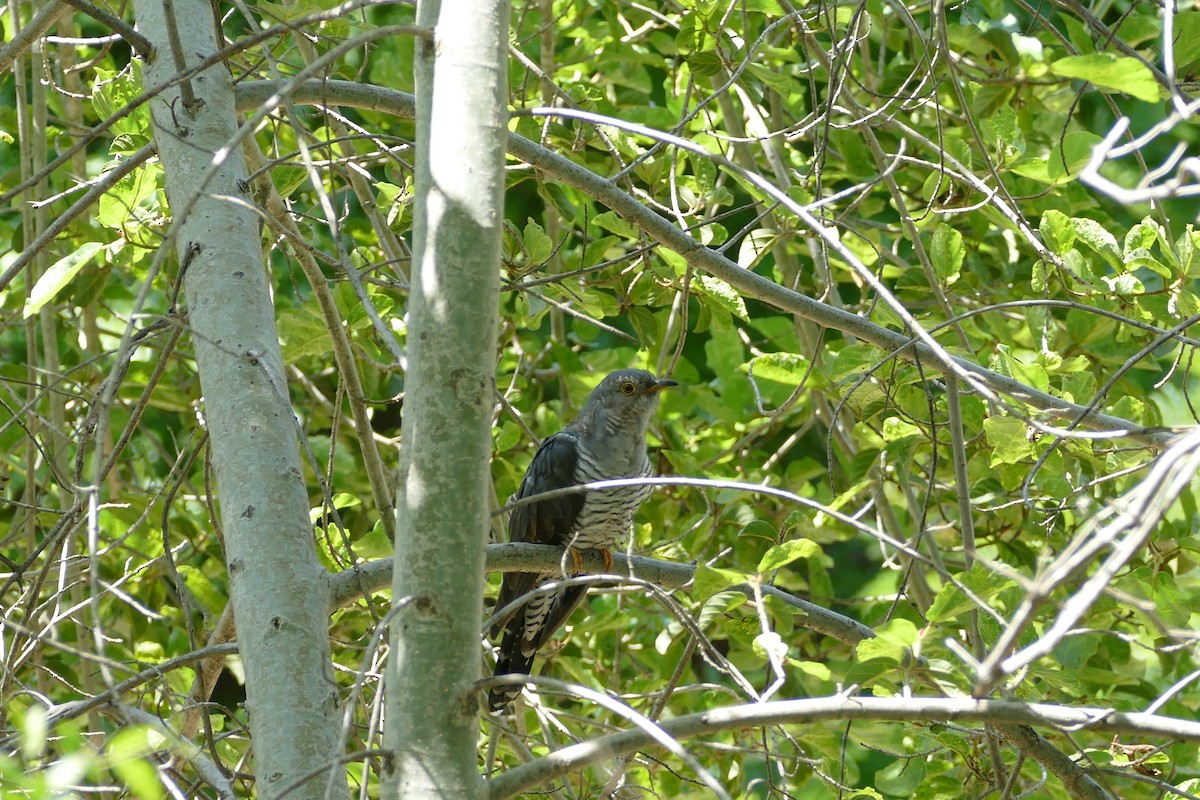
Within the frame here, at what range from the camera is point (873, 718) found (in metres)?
1.30

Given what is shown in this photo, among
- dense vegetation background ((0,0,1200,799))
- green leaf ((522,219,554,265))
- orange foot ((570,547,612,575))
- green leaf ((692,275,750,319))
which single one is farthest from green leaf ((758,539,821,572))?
orange foot ((570,547,612,575))

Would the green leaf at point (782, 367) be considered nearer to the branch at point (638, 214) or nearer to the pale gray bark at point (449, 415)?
the branch at point (638, 214)

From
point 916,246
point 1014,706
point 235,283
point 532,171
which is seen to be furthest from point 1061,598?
point 235,283

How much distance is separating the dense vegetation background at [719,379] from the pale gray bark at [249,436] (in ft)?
0.14

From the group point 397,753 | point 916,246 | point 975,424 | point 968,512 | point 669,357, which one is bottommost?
point 669,357

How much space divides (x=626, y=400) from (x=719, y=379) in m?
0.34

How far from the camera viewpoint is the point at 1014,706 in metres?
1.25

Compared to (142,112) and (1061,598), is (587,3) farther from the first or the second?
(1061,598)

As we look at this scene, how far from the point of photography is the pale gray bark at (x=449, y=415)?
4.24 ft

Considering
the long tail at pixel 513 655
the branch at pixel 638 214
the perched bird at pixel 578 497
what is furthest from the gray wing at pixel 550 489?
the branch at pixel 638 214

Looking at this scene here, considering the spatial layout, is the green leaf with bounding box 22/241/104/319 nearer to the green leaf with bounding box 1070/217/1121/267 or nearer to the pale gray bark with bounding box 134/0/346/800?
the pale gray bark with bounding box 134/0/346/800

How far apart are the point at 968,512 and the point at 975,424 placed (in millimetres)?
990

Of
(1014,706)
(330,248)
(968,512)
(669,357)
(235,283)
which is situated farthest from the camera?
(669,357)

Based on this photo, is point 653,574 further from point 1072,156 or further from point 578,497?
point 1072,156
